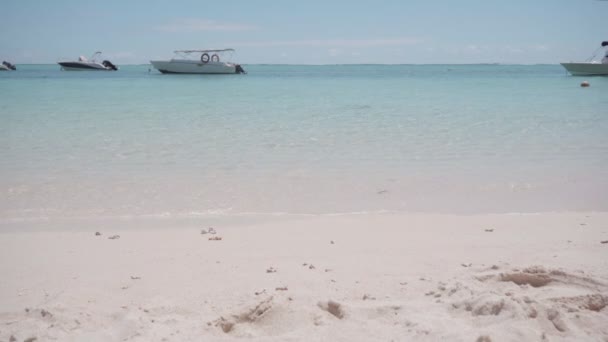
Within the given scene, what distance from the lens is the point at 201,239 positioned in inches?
183

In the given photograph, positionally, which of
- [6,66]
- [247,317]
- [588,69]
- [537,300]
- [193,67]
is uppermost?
[588,69]

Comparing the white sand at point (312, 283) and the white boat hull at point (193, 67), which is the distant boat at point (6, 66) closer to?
the white boat hull at point (193, 67)

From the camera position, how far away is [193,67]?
166 ft

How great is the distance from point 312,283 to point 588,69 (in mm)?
44536

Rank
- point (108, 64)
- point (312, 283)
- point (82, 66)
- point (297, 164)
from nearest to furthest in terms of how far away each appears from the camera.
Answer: point (312, 283), point (297, 164), point (82, 66), point (108, 64)

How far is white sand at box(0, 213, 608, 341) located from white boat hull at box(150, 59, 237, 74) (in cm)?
4701

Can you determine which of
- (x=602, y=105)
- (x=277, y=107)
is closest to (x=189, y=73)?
(x=277, y=107)

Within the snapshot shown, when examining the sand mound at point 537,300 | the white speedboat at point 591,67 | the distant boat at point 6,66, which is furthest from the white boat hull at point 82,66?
the sand mound at point 537,300

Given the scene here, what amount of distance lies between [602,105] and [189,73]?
131ft

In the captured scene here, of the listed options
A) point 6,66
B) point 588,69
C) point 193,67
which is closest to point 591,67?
point 588,69

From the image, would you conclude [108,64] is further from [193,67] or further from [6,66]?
[193,67]

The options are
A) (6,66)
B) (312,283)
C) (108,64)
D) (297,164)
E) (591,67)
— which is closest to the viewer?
(312,283)

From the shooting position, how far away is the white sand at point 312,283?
9.23 feet

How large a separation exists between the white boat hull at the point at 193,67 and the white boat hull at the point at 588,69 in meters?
30.4
